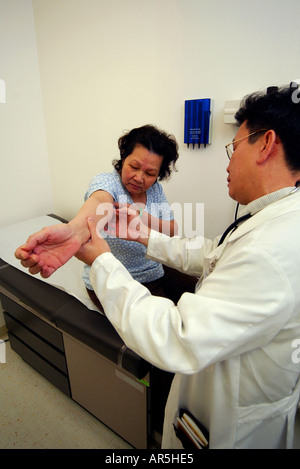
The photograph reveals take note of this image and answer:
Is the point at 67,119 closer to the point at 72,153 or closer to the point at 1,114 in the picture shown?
the point at 72,153

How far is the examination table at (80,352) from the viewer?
3.90 ft

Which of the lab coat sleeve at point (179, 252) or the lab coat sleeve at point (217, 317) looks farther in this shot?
the lab coat sleeve at point (179, 252)

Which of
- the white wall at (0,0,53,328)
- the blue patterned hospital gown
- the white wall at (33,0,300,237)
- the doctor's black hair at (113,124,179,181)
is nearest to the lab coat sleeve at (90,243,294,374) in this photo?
the blue patterned hospital gown

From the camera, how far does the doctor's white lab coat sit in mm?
604

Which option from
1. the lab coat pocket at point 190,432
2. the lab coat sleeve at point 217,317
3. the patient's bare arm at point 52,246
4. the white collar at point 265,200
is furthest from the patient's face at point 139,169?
the lab coat pocket at point 190,432

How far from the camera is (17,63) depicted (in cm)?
193

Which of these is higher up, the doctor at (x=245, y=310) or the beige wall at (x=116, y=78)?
the beige wall at (x=116, y=78)

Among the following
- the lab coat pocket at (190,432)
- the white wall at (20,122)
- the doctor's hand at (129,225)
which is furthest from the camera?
the white wall at (20,122)

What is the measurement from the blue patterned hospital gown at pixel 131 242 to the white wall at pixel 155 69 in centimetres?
38

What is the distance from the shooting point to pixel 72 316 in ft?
4.24

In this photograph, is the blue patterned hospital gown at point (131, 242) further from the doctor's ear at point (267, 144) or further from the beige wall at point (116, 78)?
the doctor's ear at point (267, 144)

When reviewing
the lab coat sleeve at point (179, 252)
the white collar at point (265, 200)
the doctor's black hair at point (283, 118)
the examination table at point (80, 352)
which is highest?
the doctor's black hair at point (283, 118)

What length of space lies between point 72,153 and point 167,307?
186 centimetres
